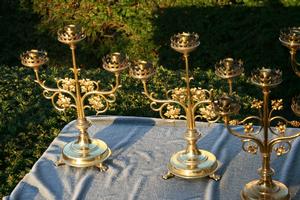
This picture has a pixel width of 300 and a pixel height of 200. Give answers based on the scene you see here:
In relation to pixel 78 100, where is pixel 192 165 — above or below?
below

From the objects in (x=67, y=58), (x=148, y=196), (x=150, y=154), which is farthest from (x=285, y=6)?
(x=148, y=196)

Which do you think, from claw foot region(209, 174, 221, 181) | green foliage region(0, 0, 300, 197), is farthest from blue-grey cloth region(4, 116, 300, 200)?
green foliage region(0, 0, 300, 197)

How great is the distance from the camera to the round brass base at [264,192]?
3592 millimetres

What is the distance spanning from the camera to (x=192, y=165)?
3.92 m

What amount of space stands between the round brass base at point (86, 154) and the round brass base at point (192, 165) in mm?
440

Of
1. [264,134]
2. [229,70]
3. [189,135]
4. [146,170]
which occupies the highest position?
[229,70]

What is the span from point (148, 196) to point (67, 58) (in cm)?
491

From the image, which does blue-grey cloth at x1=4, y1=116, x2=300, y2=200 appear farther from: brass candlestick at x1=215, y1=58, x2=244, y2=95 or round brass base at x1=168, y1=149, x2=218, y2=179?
brass candlestick at x1=215, y1=58, x2=244, y2=95

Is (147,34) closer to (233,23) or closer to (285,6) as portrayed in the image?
(233,23)

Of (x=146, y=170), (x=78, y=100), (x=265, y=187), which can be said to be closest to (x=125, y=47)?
(x=78, y=100)

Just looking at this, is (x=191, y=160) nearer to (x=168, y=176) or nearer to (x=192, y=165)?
(x=192, y=165)

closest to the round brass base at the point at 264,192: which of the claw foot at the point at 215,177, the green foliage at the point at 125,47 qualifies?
the claw foot at the point at 215,177

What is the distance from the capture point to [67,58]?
8469 mm

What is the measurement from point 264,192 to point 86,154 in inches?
44.6
